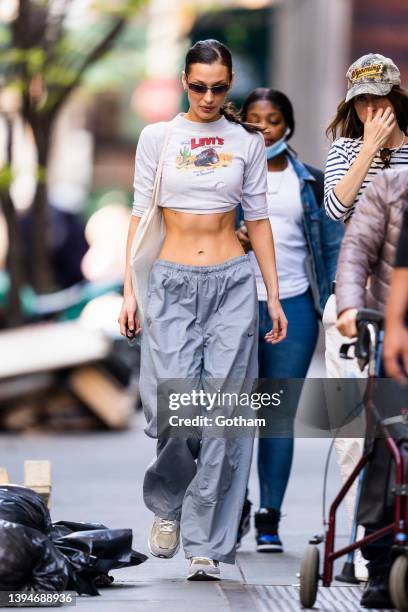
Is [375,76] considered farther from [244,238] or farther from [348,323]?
[244,238]

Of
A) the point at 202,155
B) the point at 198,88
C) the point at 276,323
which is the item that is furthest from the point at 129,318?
the point at 198,88

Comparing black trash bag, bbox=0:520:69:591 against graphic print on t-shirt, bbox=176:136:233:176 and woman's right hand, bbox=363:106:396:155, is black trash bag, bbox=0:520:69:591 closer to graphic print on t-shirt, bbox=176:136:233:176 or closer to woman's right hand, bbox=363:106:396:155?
graphic print on t-shirt, bbox=176:136:233:176

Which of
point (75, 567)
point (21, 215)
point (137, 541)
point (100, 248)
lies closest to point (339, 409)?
point (75, 567)

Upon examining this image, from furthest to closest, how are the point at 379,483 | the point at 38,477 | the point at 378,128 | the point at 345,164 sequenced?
the point at 38,477
the point at 345,164
the point at 378,128
the point at 379,483

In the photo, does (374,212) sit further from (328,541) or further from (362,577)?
(362,577)

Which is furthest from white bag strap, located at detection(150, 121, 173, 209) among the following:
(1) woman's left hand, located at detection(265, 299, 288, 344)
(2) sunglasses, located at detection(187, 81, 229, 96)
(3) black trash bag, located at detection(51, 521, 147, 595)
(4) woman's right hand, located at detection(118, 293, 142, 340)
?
(3) black trash bag, located at detection(51, 521, 147, 595)

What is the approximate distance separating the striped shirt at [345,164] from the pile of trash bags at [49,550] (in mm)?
1508

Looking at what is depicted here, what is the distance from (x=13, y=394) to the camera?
539 inches

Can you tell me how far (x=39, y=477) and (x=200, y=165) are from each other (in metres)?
1.49

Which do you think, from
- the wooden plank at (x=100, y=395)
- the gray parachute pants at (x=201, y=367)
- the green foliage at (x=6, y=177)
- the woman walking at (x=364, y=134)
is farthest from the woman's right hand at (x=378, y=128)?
the green foliage at (x=6, y=177)

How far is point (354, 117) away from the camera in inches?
259

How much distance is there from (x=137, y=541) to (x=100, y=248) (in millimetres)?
13859

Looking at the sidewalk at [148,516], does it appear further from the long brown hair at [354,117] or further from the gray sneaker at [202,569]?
the long brown hair at [354,117]

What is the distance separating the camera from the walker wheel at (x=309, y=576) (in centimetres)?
561
